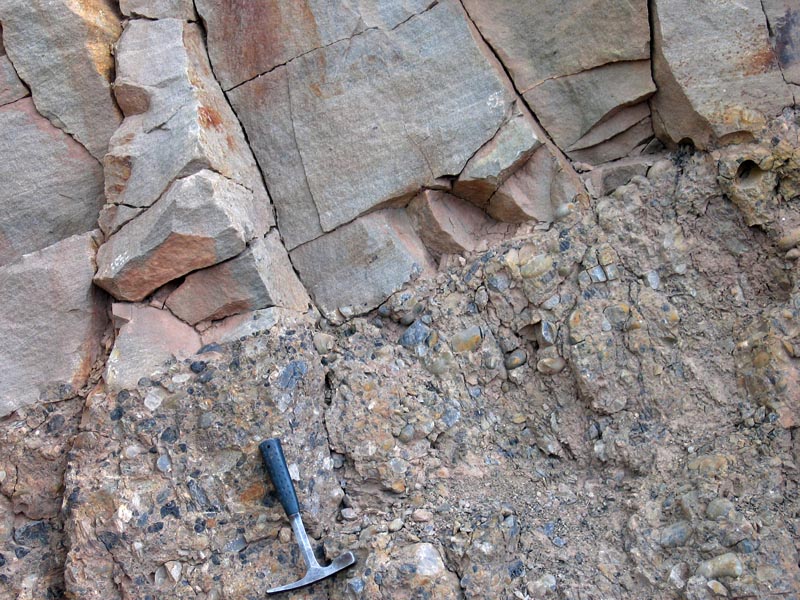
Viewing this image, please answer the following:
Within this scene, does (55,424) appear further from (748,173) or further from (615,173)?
(748,173)

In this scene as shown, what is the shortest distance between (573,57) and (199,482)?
221cm

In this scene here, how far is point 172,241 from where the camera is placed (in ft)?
8.89

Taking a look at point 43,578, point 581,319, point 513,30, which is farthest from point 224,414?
point 513,30

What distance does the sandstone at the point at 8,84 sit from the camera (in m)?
3.04

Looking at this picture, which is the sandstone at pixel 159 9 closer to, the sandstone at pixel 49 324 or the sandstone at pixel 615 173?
the sandstone at pixel 49 324

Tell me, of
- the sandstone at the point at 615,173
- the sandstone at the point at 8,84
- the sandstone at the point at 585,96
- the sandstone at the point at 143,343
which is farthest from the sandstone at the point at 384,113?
the sandstone at the point at 8,84

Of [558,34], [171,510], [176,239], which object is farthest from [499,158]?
[171,510]

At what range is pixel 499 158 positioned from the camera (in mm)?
2949

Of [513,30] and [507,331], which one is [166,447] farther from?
[513,30]

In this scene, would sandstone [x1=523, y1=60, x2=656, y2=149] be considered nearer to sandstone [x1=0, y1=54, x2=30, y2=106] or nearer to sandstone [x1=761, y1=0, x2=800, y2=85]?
sandstone [x1=761, y1=0, x2=800, y2=85]

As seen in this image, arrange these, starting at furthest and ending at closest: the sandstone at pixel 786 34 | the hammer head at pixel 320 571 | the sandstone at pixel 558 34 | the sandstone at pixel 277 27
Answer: the sandstone at pixel 277 27 < the sandstone at pixel 558 34 < the sandstone at pixel 786 34 < the hammer head at pixel 320 571

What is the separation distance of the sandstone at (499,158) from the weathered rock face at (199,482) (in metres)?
1.00

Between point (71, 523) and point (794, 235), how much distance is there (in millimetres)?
2724

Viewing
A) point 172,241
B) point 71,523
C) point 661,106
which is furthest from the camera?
point 661,106
